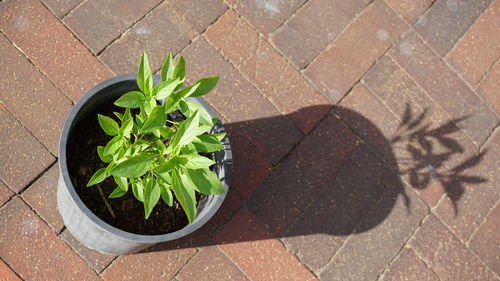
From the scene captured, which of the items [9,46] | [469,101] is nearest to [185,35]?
[9,46]

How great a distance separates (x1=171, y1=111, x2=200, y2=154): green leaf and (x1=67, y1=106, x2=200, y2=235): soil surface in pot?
2.00 ft

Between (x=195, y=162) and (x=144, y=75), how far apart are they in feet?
1.00

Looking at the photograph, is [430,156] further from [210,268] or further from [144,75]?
[144,75]

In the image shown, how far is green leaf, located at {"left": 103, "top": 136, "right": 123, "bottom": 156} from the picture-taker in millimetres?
1605

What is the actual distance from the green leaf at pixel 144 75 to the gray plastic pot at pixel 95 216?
0.81ft

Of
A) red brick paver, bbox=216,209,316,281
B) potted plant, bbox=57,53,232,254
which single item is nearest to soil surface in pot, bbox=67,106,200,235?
potted plant, bbox=57,53,232,254

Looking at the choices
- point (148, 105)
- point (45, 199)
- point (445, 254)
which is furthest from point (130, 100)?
point (445, 254)

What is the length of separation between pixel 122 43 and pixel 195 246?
1002 millimetres

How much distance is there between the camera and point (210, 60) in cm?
259

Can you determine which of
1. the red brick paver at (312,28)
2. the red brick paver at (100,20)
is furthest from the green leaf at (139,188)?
the red brick paver at (312,28)

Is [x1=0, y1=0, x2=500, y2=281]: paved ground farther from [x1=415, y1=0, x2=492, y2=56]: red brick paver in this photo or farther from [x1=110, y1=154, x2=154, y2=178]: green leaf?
[x1=110, y1=154, x2=154, y2=178]: green leaf

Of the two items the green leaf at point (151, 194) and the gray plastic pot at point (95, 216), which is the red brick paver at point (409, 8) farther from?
the green leaf at point (151, 194)

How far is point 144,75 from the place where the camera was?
159 centimetres

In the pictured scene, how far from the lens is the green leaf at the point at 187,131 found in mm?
1515
